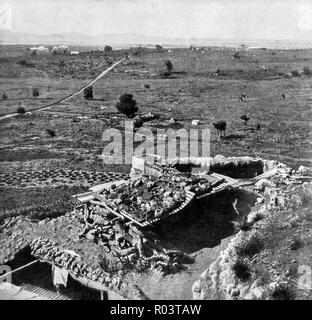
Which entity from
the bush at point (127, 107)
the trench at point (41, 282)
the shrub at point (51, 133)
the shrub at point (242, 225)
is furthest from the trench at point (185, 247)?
the bush at point (127, 107)

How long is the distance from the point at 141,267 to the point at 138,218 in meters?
1.93

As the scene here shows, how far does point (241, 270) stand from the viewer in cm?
Answer: 1253

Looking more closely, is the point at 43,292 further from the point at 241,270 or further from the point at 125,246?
the point at 241,270

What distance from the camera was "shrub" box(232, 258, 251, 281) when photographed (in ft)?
40.7

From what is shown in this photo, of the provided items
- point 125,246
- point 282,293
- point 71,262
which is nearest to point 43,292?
point 71,262

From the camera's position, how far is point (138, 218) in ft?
50.6

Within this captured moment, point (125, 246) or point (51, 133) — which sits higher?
point (51, 133)

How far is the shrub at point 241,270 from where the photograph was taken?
40.7 ft

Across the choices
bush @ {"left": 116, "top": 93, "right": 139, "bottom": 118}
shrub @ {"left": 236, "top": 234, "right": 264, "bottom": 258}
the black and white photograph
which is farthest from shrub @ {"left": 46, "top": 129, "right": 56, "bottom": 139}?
shrub @ {"left": 236, "top": 234, "right": 264, "bottom": 258}

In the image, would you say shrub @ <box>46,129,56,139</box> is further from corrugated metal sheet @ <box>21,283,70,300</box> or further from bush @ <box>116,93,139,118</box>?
corrugated metal sheet @ <box>21,283,70,300</box>

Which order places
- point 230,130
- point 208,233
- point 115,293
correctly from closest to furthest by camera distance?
point 115,293 → point 208,233 → point 230,130

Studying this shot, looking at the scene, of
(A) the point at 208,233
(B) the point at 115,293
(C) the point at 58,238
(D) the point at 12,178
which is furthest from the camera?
(D) the point at 12,178

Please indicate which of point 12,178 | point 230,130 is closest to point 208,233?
point 12,178

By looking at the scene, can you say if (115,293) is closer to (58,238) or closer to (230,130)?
(58,238)
